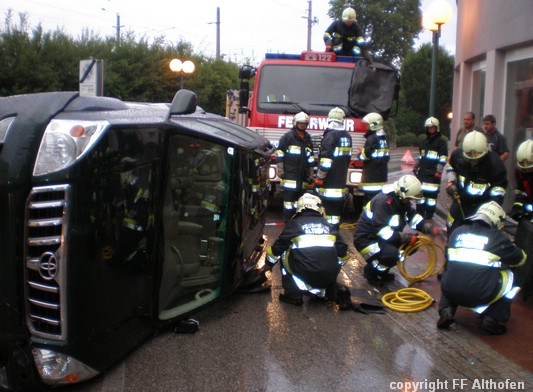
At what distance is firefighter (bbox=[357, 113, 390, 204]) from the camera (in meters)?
8.78

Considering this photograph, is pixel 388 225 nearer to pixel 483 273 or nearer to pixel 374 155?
pixel 483 273

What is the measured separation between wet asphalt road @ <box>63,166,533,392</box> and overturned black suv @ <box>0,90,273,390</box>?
254mm

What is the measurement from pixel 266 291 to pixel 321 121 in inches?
177

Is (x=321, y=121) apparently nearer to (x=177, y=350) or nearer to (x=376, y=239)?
(x=376, y=239)

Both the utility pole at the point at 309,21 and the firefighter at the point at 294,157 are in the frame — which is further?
the utility pole at the point at 309,21

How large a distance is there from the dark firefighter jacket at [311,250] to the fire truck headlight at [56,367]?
2.50 metres

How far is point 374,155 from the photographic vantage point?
880 cm

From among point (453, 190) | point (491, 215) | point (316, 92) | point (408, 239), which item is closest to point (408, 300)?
point (408, 239)

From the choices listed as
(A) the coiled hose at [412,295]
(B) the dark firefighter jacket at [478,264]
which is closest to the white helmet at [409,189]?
(A) the coiled hose at [412,295]

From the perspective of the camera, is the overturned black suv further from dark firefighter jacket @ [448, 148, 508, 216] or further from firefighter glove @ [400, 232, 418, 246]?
dark firefighter jacket @ [448, 148, 508, 216]

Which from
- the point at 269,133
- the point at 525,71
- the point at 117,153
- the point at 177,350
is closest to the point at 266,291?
the point at 177,350

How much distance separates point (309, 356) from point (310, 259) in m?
1.21

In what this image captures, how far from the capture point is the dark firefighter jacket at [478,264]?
492 cm

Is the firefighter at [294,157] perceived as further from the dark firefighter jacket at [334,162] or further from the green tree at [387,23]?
the green tree at [387,23]
